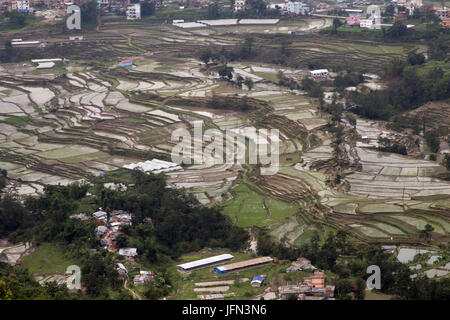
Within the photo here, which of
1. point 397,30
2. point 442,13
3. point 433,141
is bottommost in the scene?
point 433,141

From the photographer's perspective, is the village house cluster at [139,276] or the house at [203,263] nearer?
the village house cluster at [139,276]

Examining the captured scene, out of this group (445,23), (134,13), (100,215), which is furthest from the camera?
(134,13)

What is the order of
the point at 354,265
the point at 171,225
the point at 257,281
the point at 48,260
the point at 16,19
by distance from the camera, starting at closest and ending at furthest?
the point at 257,281, the point at 354,265, the point at 48,260, the point at 171,225, the point at 16,19

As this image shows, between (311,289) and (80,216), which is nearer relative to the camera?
(311,289)

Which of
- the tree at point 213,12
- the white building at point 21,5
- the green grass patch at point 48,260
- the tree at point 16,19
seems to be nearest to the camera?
the green grass patch at point 48,260

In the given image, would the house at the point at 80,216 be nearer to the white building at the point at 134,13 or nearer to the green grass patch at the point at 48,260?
the green grass patch at the point at 48,260

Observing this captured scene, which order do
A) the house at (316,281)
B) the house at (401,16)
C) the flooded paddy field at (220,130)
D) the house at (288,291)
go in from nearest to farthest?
the house at (288,291), the house at (316,281), the flooded paddy field at (220,130), the house at (401,16)

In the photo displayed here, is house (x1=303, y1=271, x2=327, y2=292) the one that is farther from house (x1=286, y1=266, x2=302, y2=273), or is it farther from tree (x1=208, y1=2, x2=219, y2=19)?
tree (x1=208, y1=2, x2=219, y2=19)

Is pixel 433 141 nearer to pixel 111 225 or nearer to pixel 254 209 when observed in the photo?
pixel 254 209

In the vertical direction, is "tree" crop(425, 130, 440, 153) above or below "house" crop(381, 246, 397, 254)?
above

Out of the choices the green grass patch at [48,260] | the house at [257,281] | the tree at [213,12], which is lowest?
the green grass patch at [48,260]

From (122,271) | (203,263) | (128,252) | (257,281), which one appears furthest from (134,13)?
(257,281)

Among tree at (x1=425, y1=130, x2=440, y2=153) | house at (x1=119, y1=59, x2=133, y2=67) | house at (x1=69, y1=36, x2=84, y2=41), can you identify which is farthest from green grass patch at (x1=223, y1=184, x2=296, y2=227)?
house at (x1=69, y1=36, x2=84, y2=41)

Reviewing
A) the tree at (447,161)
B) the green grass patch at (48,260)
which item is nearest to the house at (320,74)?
the tree at (447,161)
